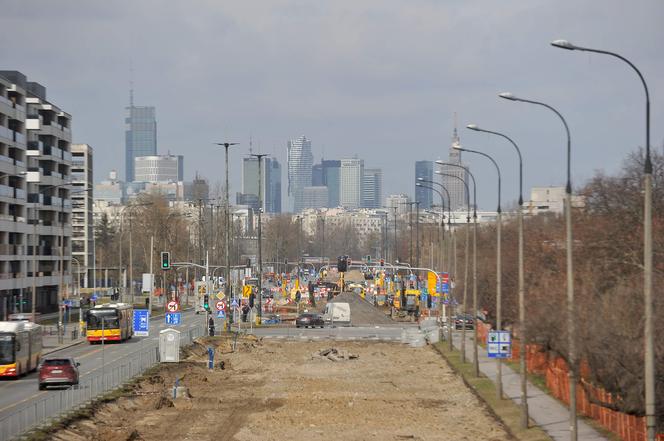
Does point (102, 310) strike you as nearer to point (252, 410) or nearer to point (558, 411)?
point (252, 410)

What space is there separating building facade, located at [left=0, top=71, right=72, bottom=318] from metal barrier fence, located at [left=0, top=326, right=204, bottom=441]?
33.1m

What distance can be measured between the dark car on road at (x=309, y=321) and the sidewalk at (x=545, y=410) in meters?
39.5

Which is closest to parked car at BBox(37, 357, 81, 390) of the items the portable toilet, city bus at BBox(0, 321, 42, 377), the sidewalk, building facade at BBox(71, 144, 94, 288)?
city bus at BBox(0, 321, 42, 377)

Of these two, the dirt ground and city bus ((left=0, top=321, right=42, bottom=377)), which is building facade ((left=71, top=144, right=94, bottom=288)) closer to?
the dirt ground

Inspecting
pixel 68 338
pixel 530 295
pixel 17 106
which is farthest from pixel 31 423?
pixel 17 106

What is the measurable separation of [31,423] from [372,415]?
1377 centimetres

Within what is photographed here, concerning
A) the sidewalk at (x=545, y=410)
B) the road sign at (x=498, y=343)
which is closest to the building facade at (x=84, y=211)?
the sidewalk at (x=545, y=410)

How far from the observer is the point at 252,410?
48.0 m

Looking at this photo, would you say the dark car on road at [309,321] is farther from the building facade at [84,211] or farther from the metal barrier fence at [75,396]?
the building facade at [84,211]

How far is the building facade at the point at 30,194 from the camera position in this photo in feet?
341

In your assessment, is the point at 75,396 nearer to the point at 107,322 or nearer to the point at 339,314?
the point at 107,322

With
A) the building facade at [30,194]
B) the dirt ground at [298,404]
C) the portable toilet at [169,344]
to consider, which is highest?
the building facade at [30,194]

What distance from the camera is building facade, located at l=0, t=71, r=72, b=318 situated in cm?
10394

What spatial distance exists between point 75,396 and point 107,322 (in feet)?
110
